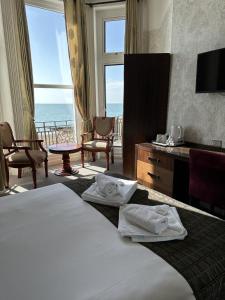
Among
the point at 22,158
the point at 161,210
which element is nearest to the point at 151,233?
the point at 161,210

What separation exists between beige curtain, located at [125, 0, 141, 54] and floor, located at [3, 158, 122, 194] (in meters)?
2.11

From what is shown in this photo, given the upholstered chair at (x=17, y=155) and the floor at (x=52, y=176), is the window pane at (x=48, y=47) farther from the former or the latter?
the floor at (x=52, y=176)

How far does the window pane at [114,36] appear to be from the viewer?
4070 millimetres

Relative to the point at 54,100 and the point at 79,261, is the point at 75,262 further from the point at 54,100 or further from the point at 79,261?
the point at 54,100

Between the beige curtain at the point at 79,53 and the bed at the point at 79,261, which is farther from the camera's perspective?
the beige curtain at the point at 79,53

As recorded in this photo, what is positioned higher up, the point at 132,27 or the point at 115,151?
the point at 132,27

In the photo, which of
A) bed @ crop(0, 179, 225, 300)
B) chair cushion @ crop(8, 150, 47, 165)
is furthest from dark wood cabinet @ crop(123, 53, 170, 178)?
bed @ crop(0, 179, 225, 300)

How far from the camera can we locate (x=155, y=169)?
2.65 m

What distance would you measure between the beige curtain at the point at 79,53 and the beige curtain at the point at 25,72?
77 centimetres

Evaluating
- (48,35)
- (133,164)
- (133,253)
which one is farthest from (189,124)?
Answer: (48,35)

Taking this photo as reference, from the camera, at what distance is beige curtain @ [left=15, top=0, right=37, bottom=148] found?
10.7 feet

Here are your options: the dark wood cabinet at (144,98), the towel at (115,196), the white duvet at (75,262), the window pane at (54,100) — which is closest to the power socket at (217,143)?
the dark wood cabinet at (144,98)

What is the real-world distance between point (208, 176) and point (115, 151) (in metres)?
2.88

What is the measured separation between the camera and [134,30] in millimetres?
3775
